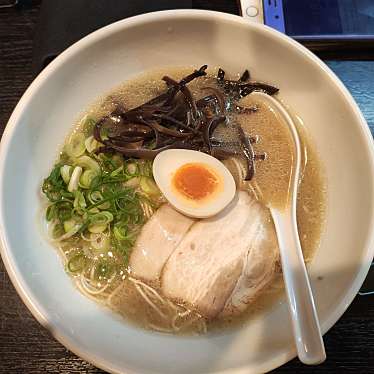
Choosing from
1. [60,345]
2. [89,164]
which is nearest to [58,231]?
[89,164]

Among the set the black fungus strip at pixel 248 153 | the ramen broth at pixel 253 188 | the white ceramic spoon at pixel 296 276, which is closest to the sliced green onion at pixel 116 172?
the ramen broth at pixel 253 188

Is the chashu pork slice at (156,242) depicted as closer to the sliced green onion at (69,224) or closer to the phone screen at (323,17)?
the sliced green onion at (69,224)

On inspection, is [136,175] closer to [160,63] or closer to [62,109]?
[62,109]

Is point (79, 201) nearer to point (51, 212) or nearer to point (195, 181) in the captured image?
point (51, 212)

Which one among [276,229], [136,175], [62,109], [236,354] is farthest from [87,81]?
[236,354]

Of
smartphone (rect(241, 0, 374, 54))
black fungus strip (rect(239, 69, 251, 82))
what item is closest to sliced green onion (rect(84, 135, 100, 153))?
black fungus strip (rect(239, 69, 251, 82))

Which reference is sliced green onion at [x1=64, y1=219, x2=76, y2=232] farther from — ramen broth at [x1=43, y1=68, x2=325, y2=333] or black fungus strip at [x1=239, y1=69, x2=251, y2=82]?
black fungus strip at [x1=239, y1=69, x2=251, y2=82]
